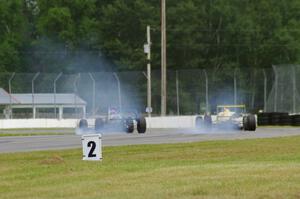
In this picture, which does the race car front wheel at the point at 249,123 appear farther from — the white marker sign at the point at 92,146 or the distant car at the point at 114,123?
the white marker sign at the point at 92,146

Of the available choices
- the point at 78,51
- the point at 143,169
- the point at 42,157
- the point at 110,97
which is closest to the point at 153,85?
the point at 110,97

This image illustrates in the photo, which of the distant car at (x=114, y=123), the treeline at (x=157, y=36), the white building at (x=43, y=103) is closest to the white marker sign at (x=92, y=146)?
the distant car at (x=114, y=123)

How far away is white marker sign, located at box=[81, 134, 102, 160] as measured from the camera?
18.7 meters

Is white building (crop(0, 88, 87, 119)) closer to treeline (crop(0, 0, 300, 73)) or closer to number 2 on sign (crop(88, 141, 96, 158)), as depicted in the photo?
treeline (crop(0, 0, 300, 73))

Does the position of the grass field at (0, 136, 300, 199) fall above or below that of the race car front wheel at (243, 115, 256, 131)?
below

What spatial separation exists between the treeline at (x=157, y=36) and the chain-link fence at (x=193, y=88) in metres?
27.0

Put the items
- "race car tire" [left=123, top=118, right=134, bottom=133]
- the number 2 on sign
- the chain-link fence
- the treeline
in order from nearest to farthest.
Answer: the number 2 on sign → "race car tire" [left=123, top=118, right=134, bottom=133] → the chain-link fence → the treeline

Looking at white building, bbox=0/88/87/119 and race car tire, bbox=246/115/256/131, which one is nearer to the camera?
race car tire, bbox=246/115/256/131

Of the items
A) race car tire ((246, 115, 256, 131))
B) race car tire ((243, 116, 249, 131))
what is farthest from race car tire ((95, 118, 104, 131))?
race car tire ((246, 115, 256, 131))

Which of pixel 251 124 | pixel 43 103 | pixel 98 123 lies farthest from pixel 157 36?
pixel 251 124

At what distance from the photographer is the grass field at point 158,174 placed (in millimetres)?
13508

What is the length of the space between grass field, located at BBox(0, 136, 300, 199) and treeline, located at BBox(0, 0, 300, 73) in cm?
6403

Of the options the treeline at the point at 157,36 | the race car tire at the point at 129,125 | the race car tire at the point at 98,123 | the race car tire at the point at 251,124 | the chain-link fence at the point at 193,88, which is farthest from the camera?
the treeline at the point at 157,36

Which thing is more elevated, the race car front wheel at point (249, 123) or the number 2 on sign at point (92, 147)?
the race car front wheel at point (249, 123)
